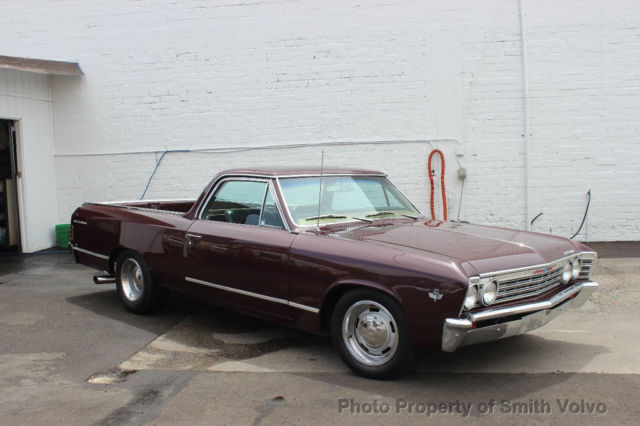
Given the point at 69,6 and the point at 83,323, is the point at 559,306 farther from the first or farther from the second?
the point at 69,6

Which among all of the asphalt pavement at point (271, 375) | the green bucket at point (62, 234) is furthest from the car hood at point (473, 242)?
the green bucket at point (62, 234)

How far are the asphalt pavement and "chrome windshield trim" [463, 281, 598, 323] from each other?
0.54 m

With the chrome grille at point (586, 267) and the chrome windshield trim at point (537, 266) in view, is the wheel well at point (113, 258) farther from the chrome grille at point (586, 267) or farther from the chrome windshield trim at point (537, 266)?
the chrome grille at point (586, 267)

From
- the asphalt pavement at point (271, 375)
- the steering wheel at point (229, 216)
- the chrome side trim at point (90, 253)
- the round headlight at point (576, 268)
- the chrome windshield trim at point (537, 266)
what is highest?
the steering wheel at point (229, 216)

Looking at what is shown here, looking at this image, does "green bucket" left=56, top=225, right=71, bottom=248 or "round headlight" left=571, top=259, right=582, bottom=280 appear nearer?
"round headlight" left=571, top=259, right=582, bottom=280

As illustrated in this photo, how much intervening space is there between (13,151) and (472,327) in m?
9.65

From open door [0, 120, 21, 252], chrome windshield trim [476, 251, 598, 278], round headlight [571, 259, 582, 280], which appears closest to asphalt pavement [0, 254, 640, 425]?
round headlight [571, 259, 582, 280]

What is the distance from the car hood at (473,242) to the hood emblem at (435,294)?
27 centimetres

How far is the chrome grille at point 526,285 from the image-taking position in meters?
4.20

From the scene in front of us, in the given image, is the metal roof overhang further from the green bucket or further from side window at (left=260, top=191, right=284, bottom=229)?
side window at (left=260, top=191, right=284, bottom=229)

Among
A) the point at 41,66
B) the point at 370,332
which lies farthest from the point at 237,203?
the point at 41,66

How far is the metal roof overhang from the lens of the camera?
1014 cm

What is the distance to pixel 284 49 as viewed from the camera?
10.7m

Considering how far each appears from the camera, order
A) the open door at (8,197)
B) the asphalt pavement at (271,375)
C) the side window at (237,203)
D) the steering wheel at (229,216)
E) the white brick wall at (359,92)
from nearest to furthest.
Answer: the asphalt pavement at (271,375) < the side window at (237,203) < the steering wheel at (229,216) < the white brick wall at (359,92) < the open door at (8,197)
